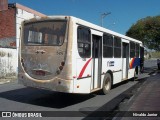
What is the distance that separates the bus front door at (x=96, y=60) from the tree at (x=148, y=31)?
21.1m

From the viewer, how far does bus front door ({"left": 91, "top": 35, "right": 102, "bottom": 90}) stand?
11.3m

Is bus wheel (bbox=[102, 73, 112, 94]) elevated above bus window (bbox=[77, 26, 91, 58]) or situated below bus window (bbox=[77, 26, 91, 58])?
below

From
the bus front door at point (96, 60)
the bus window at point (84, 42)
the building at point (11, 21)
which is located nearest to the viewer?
the bus window at point (84, 42)

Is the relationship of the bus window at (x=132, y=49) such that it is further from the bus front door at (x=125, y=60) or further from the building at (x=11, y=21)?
the building at (x=11, y=21)

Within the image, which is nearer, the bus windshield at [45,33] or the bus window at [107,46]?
the bus windshield at [45,33]

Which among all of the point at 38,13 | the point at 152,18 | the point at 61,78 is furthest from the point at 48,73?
the point at 152,18

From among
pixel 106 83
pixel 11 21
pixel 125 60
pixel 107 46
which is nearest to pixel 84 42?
pixel 107 46

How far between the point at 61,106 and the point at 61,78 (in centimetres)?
111

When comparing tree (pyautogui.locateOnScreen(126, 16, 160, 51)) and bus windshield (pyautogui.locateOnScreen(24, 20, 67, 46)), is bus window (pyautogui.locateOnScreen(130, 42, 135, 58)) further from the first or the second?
tree (pyautogui.locateOnScreen(126, 16, 160, 51))

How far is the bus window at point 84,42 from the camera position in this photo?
10.0 m

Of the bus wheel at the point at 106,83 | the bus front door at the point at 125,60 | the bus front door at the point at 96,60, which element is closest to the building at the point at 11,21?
the bus front door at the point at 125,60

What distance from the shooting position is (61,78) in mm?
9602

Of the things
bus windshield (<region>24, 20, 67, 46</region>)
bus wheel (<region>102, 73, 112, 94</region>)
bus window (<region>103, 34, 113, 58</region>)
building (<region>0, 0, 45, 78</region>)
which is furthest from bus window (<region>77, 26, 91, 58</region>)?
building (<region>0, 0, 45, 78</region>)

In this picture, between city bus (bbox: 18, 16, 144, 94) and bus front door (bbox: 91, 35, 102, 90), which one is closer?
city bus (bbox: 18, 16, 144, 94)
